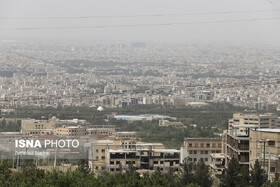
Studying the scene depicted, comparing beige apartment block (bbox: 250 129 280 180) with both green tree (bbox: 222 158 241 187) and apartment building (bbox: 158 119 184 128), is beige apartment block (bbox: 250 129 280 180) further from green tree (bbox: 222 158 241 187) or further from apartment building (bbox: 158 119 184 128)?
apartment building (bbox: 158 119 184 128)

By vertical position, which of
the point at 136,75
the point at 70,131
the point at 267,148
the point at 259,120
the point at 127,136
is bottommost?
the point at 127,136

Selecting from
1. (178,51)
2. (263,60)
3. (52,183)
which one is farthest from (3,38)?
(52,183)

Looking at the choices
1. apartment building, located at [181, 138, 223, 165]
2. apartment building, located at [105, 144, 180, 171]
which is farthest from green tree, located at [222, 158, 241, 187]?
apartment building, located at [181, 138, 223, 165]

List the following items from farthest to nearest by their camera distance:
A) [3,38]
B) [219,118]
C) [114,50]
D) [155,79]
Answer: [114,50], [3,38], [155,79], [219,118]

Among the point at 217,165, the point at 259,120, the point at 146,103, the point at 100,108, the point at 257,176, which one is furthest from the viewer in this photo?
the point at 146,103

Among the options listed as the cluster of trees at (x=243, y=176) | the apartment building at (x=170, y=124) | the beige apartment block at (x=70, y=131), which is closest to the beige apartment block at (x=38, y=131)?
the beige apartment block at (x=70, y=131)

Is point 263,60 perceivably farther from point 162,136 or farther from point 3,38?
point 162,136

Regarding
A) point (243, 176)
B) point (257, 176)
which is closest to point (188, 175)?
point (243, 176)

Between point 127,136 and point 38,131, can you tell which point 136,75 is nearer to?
point 127,136
